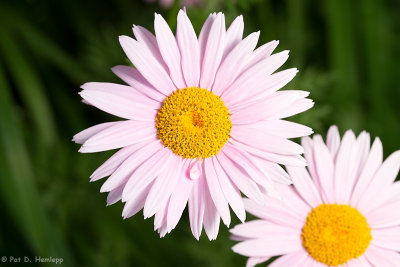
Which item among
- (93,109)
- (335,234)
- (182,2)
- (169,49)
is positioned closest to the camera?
(169,49)

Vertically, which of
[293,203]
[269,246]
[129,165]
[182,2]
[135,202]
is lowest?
[269,246]

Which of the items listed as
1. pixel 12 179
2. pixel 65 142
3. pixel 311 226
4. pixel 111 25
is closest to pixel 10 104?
pixel 12 179

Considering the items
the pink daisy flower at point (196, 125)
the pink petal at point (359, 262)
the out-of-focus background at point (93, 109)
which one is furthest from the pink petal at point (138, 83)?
the out-of-focus background at point (93, 109)

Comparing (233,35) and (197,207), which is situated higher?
(233,35)

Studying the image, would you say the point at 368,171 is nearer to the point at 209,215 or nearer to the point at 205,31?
the point at 209,215

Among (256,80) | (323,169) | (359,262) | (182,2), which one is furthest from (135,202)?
(182,2)

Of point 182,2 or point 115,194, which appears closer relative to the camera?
point 115,194
